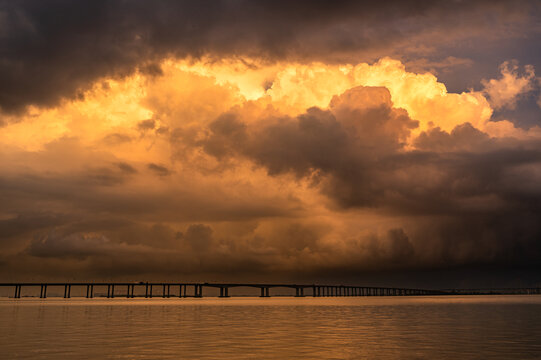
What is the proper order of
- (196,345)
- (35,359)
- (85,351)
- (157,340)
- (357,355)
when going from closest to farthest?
(35,359)
(357,355)
(85,351)
(196,345)
(157,340)

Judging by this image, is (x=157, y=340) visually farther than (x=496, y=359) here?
Yes

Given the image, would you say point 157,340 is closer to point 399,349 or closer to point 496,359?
point 399,349

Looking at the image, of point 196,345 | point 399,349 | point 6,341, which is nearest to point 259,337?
point 196,345

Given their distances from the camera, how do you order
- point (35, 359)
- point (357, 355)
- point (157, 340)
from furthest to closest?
point (157, 340)
point (357, 355)
point (35, 359)

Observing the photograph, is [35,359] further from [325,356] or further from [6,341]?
[325,356]

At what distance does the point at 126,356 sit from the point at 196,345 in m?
8.64

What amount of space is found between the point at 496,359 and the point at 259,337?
22.6 m

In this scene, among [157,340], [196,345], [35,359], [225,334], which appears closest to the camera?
[35,359]

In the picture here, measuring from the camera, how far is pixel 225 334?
5572 cm

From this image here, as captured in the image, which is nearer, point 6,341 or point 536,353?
point 536,353

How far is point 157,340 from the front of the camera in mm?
48531

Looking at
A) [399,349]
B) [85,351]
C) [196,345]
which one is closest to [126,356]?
[85,351]

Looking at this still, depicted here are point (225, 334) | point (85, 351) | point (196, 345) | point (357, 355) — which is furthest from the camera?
point (225, 334)

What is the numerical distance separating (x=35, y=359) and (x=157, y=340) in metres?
14.8
